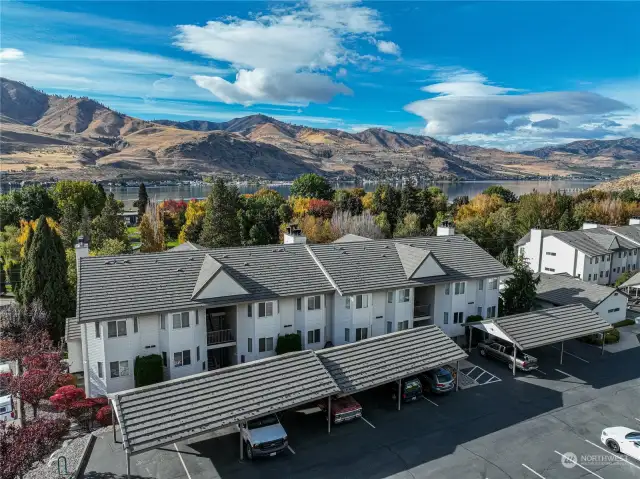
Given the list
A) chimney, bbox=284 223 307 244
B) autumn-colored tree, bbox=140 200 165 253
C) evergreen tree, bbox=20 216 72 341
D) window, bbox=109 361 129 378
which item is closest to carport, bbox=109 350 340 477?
window, bbox=109 361 129 378

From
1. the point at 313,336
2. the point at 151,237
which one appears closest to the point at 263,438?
the point at 313,336

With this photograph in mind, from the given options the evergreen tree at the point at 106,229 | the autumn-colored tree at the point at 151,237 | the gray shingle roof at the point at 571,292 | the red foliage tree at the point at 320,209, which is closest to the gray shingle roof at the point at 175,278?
the gray shingle roof at the point at 571,292

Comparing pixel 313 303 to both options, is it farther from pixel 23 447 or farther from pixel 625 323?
pixel 625 323

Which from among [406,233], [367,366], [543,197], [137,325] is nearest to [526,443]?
[367,366]

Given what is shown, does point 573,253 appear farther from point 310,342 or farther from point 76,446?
point 76,446

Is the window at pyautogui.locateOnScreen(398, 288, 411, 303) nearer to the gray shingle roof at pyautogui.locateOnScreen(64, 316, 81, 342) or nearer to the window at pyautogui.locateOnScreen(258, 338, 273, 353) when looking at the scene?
the window at pyautogui.locateOnScreen(258, 338, 273, 353)

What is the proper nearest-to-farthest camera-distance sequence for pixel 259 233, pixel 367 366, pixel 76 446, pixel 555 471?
pixel 555 471, pixel 76 446, pixel 367 366, pixel 259 233

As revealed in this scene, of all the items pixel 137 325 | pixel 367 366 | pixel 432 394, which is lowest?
pixel 432 394
